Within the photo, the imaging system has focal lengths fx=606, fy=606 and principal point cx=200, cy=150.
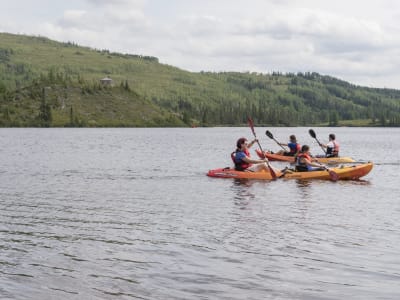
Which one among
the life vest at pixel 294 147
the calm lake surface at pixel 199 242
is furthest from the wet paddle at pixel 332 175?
the life vest at pixel 294 147

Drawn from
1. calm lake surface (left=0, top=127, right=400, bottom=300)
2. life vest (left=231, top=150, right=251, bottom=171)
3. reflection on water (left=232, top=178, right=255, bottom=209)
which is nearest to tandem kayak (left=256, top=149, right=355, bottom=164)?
life vest (left=231, top=150, right=251, bottom=171)

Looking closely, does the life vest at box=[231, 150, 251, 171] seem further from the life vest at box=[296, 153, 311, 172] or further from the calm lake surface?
the life vest at box=[296, 153, 311, 172]

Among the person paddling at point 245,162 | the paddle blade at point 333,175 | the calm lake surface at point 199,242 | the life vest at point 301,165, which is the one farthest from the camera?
the life vest at point 301,165

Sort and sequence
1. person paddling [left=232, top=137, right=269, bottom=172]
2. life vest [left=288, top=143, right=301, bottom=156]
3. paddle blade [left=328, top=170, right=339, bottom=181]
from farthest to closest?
life vest [left=288, top=143, right=301, bottom=156] < paddle blade [left=328, top=170, right=339, bottom=181] < person paddling [left=232, top=137, right=269, bottom=172]

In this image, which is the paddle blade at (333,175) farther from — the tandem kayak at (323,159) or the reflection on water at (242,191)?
the tandem kayak at (323,159)

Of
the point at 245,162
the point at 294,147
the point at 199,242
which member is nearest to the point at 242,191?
the point at 245,162

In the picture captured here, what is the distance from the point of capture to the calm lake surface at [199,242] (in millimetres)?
14562

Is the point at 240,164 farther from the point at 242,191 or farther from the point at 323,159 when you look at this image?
the point at 323,159

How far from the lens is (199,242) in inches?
770

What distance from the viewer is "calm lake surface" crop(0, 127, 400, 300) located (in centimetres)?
1456

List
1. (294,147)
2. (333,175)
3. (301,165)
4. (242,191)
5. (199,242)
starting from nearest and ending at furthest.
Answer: (199,242), (242,191), (333,175), (301,165), (294,147)

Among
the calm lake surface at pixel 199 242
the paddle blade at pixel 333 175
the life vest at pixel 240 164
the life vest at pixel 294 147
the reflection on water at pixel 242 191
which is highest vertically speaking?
the life vest at pixel 294 147

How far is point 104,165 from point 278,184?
21.5 m

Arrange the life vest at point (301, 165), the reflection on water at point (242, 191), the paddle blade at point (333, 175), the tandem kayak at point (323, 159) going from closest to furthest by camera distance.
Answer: the reflection on water at point (242, 191) → the paddle blade at point (333, 175) → the life vest at point (301, 165) → the tandem kayak at point (323, 159)
